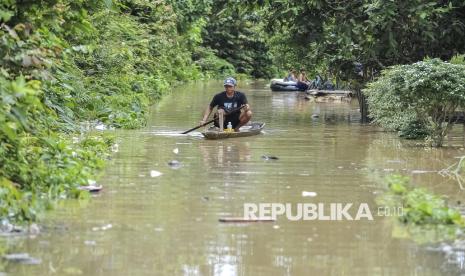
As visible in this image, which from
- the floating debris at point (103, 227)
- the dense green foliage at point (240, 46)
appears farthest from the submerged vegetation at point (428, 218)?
the dense green foliage at point (240, 46)

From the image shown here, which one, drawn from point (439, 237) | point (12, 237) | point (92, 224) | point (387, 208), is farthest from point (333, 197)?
point (12, 237)

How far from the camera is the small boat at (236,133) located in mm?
19469

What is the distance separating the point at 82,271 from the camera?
25.9 ft

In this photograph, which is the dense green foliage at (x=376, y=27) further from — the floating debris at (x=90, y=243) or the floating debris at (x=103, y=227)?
the floating debris at (x=90, y=243)

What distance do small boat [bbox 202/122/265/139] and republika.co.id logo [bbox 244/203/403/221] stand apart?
334 inches

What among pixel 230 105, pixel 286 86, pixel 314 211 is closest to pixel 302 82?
pixel 286 86

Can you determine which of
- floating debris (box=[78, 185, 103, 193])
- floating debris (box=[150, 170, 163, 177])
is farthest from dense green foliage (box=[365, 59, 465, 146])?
floating debris (box=[78, 185, 103, 193])

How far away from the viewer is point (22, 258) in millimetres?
8148

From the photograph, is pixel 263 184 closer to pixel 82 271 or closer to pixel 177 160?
pixel 177 160

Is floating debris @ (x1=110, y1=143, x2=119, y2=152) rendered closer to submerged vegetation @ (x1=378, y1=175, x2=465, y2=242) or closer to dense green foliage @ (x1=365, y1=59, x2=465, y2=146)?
dense green foliage @ (x1=365, y1=59, x2=465, y2=146)

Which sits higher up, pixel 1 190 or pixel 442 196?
pixel 1 190

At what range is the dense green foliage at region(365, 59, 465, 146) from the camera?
17469 mm

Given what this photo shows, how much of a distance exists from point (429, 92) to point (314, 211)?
769 cm

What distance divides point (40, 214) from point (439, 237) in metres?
4.02
